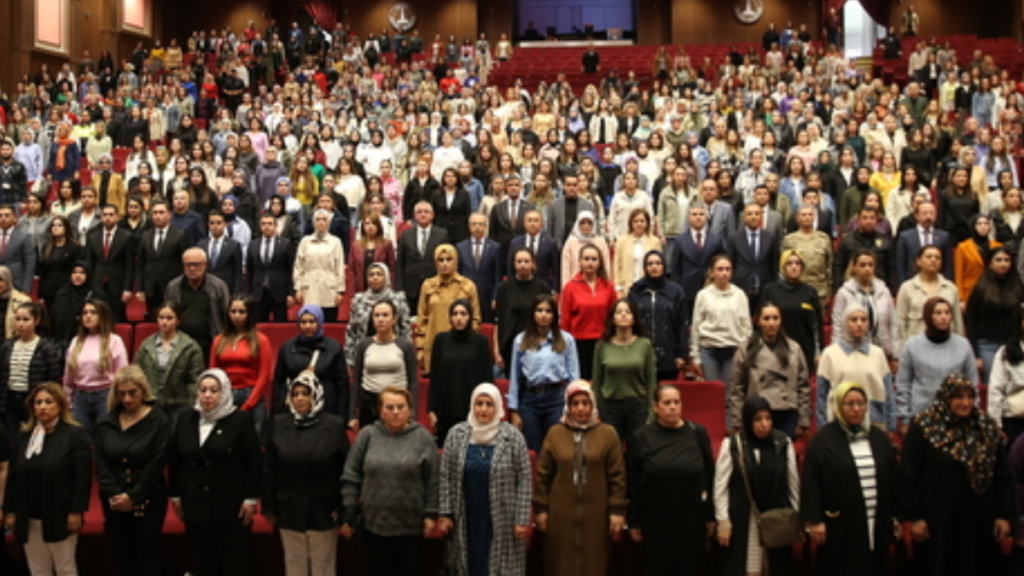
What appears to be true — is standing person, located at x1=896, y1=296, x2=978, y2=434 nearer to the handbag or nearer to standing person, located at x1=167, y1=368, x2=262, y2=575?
the handbag

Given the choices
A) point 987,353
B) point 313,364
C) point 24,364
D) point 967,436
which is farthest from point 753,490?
point 24,364

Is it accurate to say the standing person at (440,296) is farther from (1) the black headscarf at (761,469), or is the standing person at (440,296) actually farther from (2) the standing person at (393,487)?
(1) the black headscarf at (761,469)

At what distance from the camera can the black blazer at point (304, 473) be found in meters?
4.76

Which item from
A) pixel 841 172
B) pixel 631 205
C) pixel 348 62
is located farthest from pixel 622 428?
pixel 348 62

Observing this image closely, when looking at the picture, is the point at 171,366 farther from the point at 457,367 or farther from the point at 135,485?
the point at 457,367

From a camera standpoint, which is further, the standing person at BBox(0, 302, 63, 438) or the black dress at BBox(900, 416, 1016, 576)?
the standing person at BBox(0, 302, 63, 438)

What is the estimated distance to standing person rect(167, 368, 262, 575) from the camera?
4.81 metres

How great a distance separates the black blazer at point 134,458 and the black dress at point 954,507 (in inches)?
138

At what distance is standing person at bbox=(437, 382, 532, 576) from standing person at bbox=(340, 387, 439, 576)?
91 millimetres

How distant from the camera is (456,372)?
5.32 m

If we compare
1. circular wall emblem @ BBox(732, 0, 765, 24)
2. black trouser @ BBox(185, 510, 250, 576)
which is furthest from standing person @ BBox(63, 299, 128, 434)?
circular wall emblem @ BBox(732, 0, 765, 24)

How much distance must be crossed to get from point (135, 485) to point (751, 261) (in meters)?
4.12

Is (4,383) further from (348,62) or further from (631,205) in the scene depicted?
(348,62)

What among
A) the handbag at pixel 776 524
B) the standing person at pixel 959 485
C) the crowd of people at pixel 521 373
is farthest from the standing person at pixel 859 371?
the handbag at pixel 776 524
